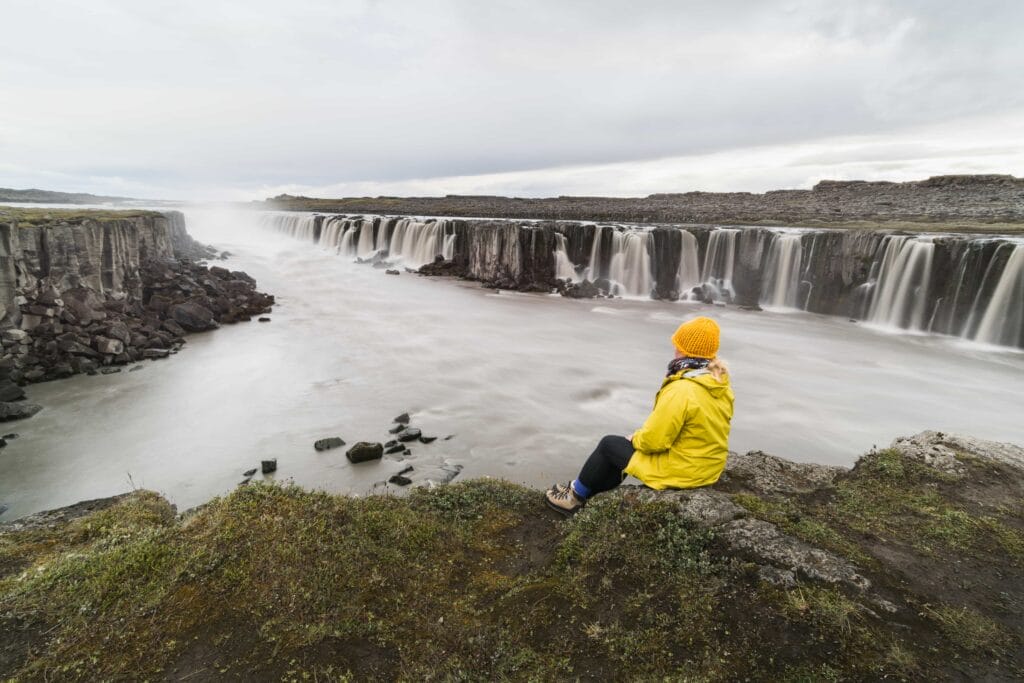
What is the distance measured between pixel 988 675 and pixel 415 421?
1134 centimetres

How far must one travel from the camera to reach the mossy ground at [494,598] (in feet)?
12.6

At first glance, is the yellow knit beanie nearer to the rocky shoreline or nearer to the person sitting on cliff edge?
the person sitting on cliff edge

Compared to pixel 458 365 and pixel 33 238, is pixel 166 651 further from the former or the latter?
pixel 33 238

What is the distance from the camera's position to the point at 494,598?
191 inches

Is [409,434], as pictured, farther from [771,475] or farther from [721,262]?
[721,262]

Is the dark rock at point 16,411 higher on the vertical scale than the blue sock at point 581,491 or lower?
lower

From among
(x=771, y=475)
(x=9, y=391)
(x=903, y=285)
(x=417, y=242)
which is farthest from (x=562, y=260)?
(x=771, y=475)

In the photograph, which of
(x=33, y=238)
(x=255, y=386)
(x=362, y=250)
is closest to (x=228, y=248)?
(x=362, y=250)

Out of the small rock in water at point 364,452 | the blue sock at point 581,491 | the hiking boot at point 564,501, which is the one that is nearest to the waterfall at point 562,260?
the small rock in water at point 364,452

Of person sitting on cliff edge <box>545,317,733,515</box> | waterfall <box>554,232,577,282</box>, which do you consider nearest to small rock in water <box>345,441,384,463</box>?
person sitting on cliff edge <box>545,317,733,515</box>

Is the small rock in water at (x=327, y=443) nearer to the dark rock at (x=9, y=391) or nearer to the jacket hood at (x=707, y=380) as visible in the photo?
the jacket hood at (x=707, y=380)

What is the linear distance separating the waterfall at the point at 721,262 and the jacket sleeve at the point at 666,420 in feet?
96.7

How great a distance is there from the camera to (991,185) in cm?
6044

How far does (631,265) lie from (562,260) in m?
5.11
